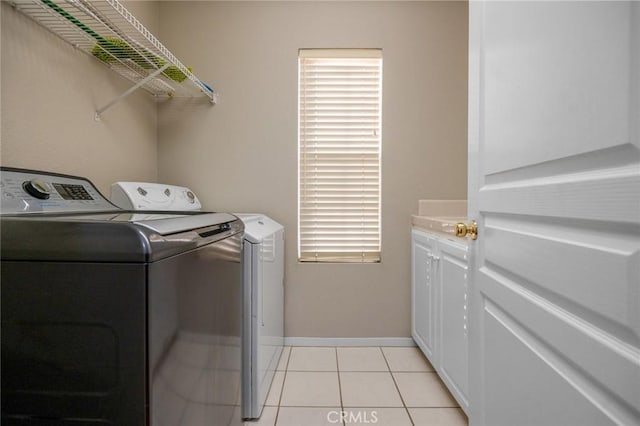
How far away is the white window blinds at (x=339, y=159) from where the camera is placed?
2482 millimetres

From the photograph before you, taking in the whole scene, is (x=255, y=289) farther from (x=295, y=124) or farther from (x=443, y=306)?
(x=295, y=124)

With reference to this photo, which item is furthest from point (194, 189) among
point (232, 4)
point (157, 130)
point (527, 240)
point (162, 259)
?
point (527, 240)

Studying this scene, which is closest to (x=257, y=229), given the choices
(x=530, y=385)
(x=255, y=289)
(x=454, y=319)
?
(x=255, y=289)

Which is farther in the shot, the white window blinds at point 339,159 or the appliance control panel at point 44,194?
the white window blinds at point 339,159

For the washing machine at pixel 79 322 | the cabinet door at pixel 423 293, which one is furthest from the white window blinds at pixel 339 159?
the washing machine at pixel 79 322

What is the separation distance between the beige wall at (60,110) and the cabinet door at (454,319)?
6.21 ft

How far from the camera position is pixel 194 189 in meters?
2.45

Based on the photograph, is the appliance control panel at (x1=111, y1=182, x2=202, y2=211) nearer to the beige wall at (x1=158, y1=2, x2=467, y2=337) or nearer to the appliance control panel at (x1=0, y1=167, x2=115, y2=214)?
the beige wall at (x1=158, y1=2, x2=467, y2=337)

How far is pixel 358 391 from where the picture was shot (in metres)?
1.89

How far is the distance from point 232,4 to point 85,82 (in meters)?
1.25

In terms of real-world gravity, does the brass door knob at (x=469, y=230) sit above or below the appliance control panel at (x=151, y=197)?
below

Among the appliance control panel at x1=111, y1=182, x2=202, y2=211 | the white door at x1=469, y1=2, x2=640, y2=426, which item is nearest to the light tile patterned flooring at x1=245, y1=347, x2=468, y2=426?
the white door at x1=469, y1=2, x2=640, y2=426

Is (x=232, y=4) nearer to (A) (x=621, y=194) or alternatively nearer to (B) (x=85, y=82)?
(B) (x=85, y=82)

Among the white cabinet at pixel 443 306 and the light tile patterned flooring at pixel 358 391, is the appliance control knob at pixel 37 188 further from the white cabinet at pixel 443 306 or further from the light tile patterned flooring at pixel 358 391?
the white cabinet at pixel 443 306
